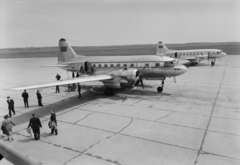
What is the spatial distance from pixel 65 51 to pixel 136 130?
Answer: 18.5 m

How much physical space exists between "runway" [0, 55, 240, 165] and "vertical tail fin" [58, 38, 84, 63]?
8878 mm

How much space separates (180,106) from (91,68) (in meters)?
11.3

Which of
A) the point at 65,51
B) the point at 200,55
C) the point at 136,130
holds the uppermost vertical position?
the point at 65,51

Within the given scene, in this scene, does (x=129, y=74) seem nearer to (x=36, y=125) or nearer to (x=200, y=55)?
(x=36, y=125)

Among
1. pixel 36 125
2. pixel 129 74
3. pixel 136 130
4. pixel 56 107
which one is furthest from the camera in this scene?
pixel 129 74

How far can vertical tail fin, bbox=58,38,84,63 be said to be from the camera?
25234 mm

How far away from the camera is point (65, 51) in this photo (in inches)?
1003

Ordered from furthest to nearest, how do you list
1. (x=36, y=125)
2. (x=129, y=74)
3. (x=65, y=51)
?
(x=65, y=51), (x=129, y=74), (x=36, y=125)

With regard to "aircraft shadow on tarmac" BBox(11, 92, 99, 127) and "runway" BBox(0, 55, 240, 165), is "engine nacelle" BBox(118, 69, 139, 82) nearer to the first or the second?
"runway" BBox(0, 55, 240, 165)

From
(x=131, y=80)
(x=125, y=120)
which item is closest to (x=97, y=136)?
(x=125, y=120)

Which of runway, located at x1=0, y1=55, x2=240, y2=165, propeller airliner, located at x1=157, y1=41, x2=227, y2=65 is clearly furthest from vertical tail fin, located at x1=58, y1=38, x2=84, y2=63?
propeller airliner, located at x1=157, y1=41, x2=227, y2=65

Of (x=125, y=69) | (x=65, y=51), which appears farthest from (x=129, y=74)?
(x=65, y=51)


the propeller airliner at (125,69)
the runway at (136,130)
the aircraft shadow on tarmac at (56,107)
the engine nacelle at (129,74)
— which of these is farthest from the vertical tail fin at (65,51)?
the engine nacelle at (129,74)

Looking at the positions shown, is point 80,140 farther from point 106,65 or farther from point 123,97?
point 106,65
